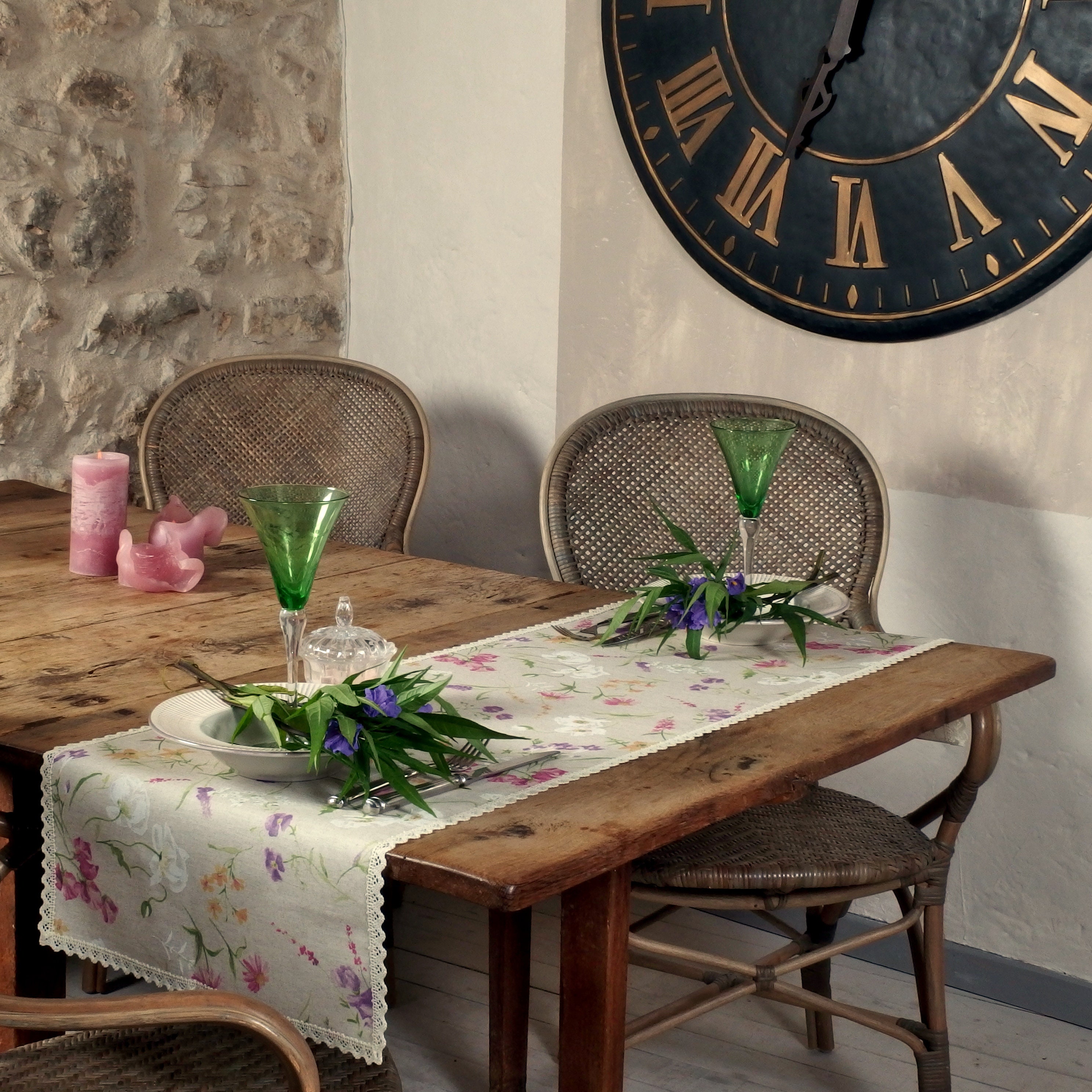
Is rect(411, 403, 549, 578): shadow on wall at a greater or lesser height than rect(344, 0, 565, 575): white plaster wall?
lesser

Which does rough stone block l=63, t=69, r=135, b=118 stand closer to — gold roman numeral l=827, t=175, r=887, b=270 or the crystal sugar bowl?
gold roman numeral l=827, t=175, r=887, b=270

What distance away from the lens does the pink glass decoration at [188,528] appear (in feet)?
5.92

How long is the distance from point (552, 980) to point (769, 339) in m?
1.06

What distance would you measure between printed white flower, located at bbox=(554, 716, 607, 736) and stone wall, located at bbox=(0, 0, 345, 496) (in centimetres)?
146

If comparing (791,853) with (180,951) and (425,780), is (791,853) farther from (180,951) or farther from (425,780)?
(180,951)

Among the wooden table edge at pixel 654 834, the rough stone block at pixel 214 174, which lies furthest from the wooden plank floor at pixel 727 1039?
the rough stone block at pixel 214 174

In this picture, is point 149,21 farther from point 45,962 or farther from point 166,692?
point 45,962

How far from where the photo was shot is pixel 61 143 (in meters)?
2.42

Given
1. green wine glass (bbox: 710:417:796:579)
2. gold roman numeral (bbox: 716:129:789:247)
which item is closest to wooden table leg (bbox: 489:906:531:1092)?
green wine glass (bbox: 710:417:796:579)

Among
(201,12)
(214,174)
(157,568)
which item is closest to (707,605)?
(157,568)

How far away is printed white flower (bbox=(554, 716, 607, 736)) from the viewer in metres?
1.28

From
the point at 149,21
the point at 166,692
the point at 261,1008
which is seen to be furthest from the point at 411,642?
the point at 149,21

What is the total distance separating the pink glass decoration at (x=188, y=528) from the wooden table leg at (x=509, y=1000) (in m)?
0.60

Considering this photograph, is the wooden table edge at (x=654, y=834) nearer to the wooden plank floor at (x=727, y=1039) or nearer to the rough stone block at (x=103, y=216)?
the wooden plank floor at (x=727, y=1039)
